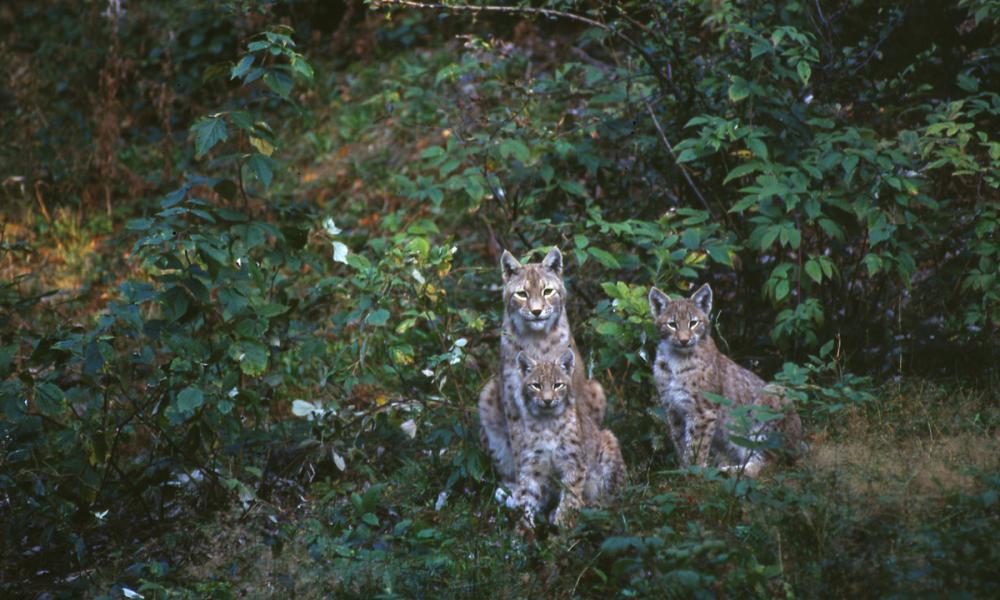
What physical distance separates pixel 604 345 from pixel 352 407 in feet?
7.28

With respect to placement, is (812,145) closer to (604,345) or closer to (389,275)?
(604,345)

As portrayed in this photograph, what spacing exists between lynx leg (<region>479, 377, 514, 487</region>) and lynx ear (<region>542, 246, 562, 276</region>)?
999 mm

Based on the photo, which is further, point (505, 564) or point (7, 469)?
point (7, 469)

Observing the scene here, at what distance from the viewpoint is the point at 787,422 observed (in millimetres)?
7637

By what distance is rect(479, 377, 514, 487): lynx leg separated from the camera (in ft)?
26.5

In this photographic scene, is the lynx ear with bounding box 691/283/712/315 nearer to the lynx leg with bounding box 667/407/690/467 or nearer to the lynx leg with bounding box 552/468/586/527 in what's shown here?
the lynx leg with bounding box 667/407/690/467

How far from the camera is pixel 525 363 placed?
776 centimetres

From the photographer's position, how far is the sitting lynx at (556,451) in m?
7.52

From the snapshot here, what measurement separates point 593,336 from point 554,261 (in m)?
1.03

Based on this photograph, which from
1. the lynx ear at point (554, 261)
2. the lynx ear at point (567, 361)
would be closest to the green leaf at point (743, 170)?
the lynx ear at point (554, 261)

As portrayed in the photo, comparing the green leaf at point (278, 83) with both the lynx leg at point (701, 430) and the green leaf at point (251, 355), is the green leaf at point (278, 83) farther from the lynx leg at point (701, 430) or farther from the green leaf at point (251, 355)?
the lynx leg at point (701, 430)

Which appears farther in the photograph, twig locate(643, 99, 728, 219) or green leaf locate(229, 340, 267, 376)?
twig locate(643, 99, 728, 219)

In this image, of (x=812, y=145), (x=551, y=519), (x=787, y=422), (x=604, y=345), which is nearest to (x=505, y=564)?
(x=551, y=519)

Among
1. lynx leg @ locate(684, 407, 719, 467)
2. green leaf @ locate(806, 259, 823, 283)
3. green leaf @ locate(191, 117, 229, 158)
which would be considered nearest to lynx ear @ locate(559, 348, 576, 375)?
lynx leg @ locate(684, 407, 719, 467)
